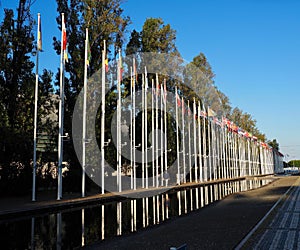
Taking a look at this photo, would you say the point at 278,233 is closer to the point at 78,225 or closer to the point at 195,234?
the point at 195,234

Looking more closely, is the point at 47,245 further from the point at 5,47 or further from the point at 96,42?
the point at 96,42

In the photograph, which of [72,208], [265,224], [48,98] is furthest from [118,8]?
[265,224]

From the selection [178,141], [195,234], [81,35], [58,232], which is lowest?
[58,232]

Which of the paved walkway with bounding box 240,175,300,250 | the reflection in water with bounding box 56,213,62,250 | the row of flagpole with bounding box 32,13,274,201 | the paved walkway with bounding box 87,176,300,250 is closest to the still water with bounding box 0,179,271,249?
the reflection in water with bounding box 56,213,62,250

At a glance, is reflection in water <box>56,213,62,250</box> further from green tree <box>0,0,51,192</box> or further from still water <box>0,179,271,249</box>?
green tree <box>0,0,51,192</box>

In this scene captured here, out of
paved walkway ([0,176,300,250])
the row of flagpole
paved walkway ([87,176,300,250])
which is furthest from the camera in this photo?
the row of flagpole

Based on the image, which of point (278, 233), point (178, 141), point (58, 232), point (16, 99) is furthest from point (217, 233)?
point (178, 141)

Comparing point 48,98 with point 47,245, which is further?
point 48,98

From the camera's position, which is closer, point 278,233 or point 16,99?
point 278,233

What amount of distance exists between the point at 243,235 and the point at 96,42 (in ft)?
92.4

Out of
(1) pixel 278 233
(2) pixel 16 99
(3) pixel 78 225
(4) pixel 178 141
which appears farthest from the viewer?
(4) pixel 178 141

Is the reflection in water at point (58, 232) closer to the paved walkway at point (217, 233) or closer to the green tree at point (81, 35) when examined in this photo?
the paved walkway at point (217, 233)

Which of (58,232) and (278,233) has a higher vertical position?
(278,233)

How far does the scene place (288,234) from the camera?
35.2ft
